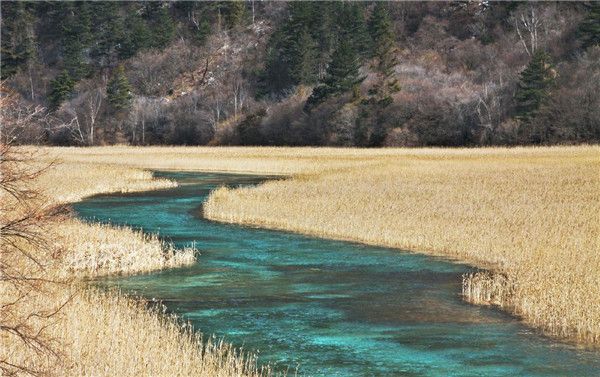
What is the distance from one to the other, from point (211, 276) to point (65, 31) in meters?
131

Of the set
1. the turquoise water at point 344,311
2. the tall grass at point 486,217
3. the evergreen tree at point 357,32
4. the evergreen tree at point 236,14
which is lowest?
the turquoise water at point 344,311

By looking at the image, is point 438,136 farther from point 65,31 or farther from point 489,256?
point 65,31

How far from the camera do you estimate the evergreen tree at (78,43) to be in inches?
5300

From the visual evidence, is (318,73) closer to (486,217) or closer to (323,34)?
(323,34)

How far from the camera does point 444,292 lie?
1961cm

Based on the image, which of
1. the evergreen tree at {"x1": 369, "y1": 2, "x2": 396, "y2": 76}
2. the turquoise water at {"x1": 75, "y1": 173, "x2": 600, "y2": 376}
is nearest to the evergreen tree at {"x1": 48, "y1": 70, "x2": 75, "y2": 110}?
the evergreen tree at {"x1": 369, "y1": 2, "x2": 396, "y2": 76}

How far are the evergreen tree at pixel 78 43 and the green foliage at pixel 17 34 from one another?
8071mm

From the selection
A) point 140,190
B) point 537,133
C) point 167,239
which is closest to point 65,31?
point 537,133

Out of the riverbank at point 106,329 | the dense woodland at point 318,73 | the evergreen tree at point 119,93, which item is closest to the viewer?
the riverbank at point 106,329

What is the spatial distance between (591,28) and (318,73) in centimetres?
4285

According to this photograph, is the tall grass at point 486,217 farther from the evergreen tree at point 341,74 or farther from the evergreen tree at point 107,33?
the evergreen tree at point 107,33

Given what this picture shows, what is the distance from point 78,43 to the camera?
440 ft

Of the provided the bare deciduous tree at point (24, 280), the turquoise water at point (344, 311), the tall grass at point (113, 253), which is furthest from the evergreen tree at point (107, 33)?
the bare deciduous tree at point (24, 280)

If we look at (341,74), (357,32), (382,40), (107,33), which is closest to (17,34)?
(107,33)
